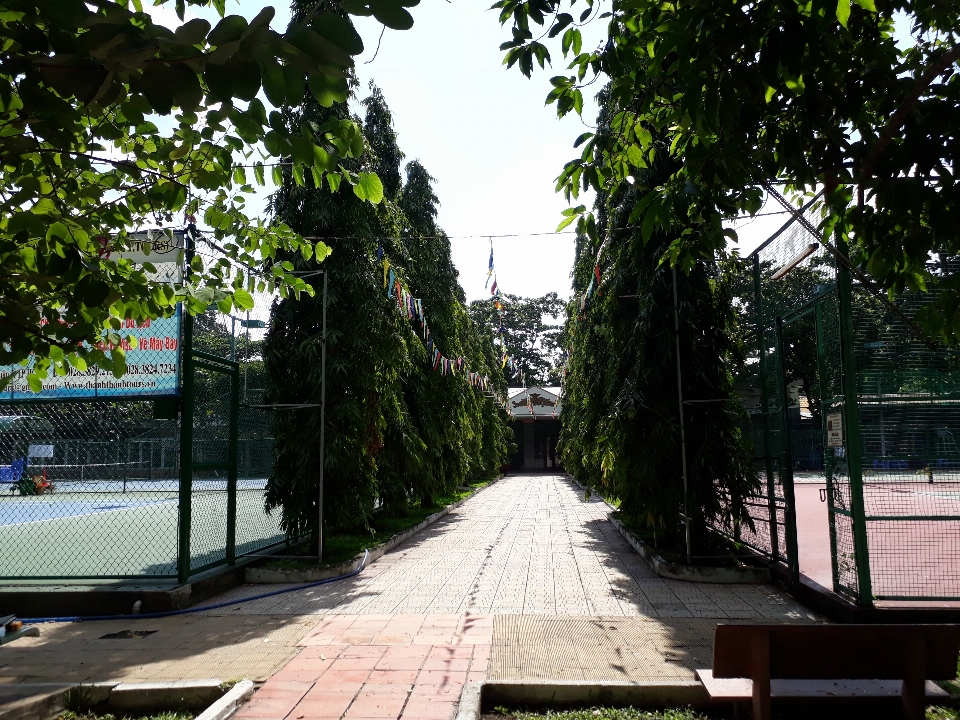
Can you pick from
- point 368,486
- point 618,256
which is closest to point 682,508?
point 618,256

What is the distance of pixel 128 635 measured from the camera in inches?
263

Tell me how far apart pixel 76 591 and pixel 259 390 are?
12.5 feet

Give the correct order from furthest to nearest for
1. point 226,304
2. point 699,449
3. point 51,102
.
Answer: point 699,449
point 226,304
point 51,102

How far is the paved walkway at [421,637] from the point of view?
5.05 meters

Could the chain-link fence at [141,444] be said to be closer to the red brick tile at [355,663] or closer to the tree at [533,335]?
the red brick tile at [355,663]

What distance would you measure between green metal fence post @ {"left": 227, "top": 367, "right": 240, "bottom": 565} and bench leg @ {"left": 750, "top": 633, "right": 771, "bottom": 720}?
6.88m

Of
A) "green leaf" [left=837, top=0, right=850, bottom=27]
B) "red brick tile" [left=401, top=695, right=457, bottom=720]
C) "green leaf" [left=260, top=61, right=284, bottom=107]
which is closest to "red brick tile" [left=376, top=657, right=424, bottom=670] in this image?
"red brick tile" [left=401, top=695, right=457, bottom=720]

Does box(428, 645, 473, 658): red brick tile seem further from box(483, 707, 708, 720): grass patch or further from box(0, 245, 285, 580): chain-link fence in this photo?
box(0, 245, 285, 580): chain-link fence

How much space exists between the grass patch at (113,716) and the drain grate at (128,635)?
1859 millimetres

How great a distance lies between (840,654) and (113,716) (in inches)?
175

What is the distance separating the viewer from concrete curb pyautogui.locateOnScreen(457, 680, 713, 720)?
477cm

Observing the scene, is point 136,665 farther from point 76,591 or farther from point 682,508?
point 682,508

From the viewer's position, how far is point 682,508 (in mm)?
9656

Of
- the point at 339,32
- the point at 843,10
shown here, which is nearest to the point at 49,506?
the point at 339,32
